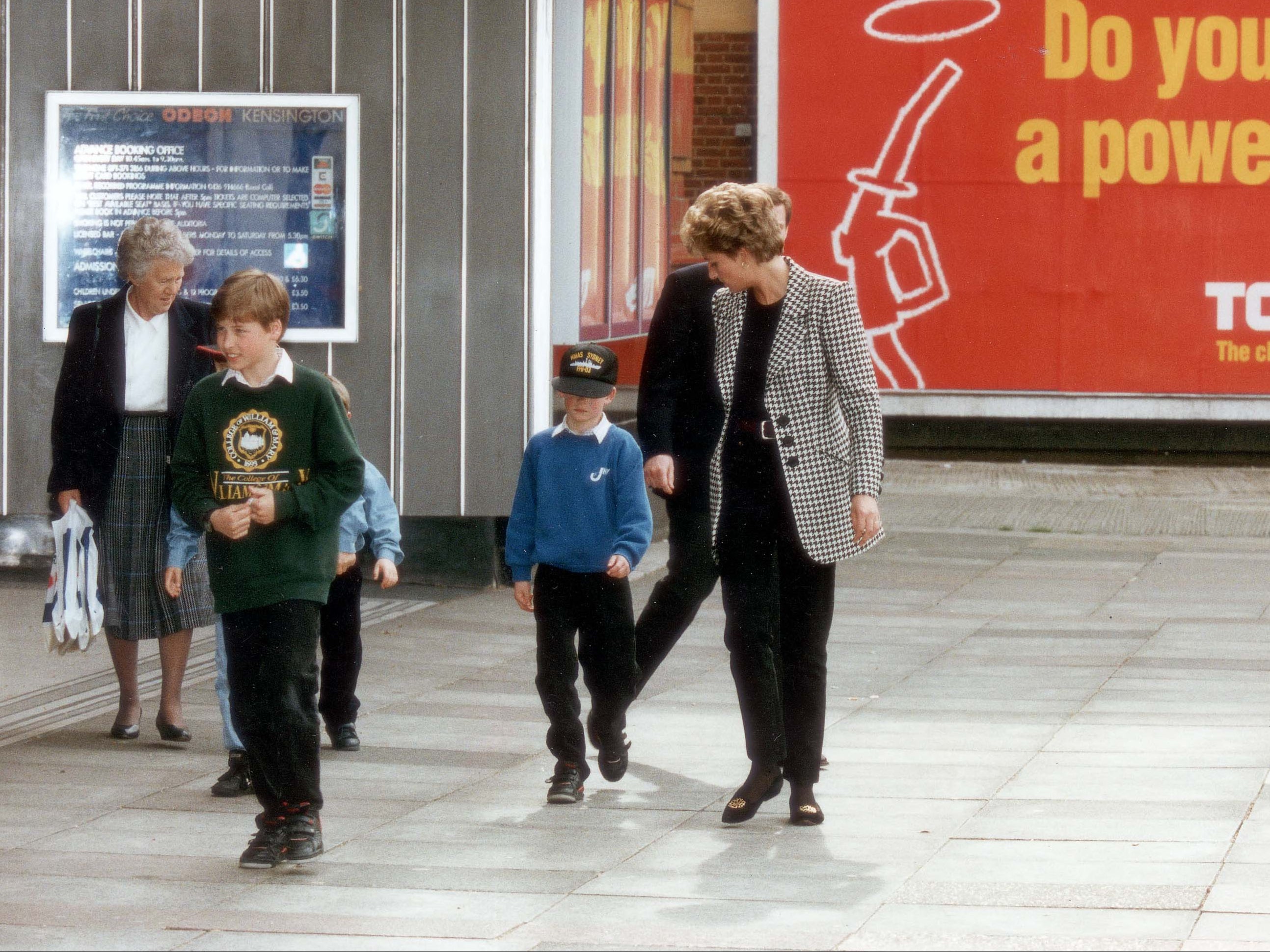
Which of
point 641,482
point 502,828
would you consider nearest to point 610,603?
point 641,482

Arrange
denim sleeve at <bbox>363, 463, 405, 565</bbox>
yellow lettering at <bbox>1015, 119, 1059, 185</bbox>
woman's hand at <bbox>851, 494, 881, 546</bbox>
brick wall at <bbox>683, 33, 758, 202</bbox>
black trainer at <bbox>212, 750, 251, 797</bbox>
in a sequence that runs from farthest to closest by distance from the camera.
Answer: brick wall at <bbox>683, 33, 758, 202</bbox>
yellow lettering at <bbox>1015, 119, 1059, 185</bbox>
denim sleeve at <bbox>363, 463, 405, 565</bbox>
black trainer at <bbox>212, 750, 251, 797</bbox>
woman's hand at <bbox>851, 494, 881, 546</bbox>

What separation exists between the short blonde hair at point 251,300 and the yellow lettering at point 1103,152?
11815 mm

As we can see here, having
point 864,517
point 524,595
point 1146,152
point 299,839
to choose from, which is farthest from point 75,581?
point 1146,152

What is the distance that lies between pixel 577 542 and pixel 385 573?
0.55 m

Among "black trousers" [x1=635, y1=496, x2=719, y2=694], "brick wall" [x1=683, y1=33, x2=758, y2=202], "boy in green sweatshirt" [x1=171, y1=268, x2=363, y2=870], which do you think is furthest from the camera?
"brick wall" [x1=683, y1=33, x2=758, y2=202]

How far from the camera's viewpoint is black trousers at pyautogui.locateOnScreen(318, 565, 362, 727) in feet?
23.1

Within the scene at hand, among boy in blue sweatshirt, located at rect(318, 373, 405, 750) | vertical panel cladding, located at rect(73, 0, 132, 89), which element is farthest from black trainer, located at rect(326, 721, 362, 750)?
vertical panel cladding, located at rect(73, 0, 132, 89)

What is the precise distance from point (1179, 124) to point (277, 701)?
12.3 m

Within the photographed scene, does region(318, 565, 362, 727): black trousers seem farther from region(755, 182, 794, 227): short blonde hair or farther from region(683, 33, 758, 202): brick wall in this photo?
region(683, 33, 758, 202): brick wall

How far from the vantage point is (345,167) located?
1036 cm

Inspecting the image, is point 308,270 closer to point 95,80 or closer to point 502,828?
point 95,80

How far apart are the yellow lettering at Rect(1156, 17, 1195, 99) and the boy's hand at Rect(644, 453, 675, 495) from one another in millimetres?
11098

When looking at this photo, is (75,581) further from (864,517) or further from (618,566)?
(864,517)

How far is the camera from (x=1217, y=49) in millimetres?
16391
